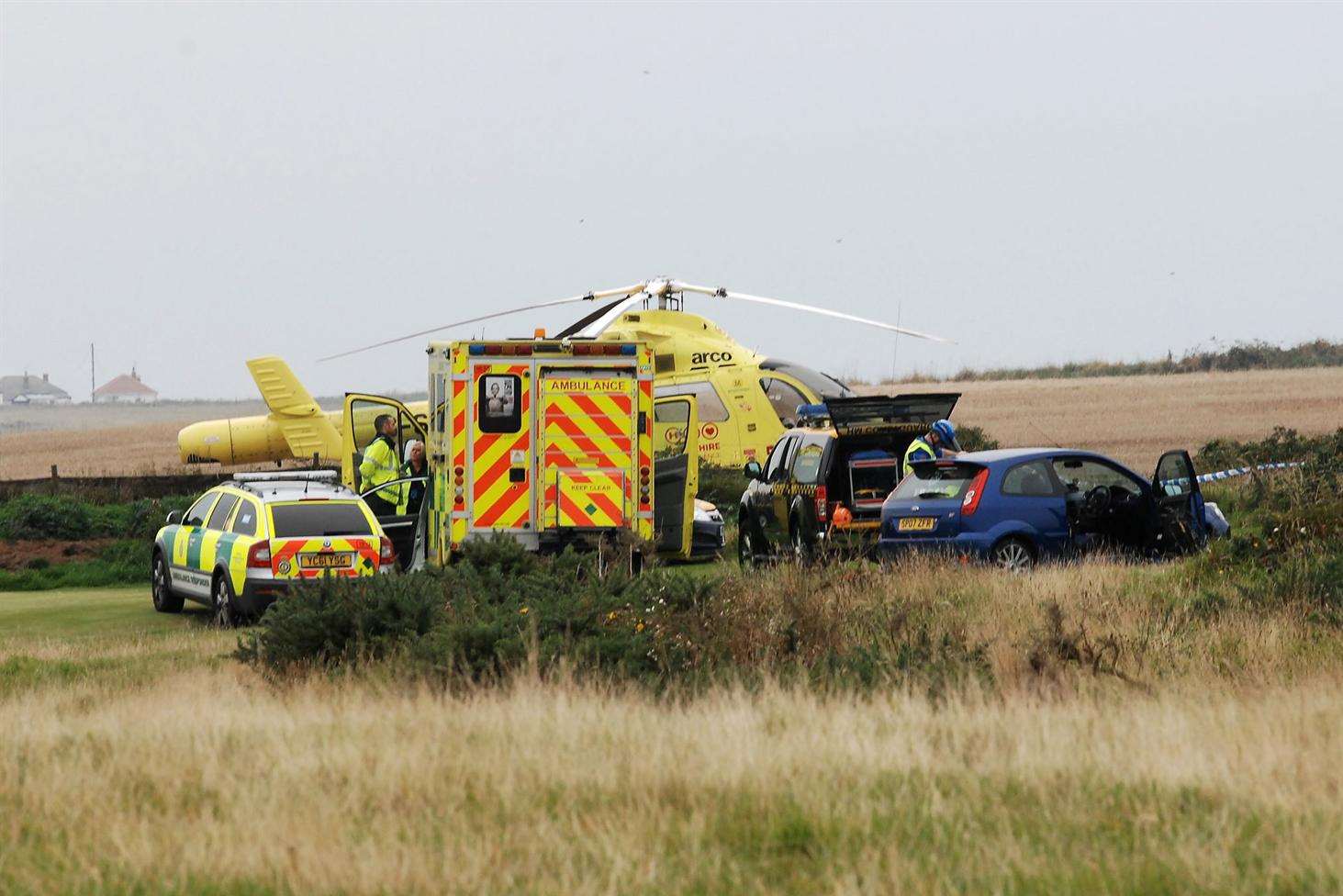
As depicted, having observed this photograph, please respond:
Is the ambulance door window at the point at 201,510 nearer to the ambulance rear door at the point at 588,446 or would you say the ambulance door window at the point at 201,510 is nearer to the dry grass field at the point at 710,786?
the ambulance rear door at the point at 588,446

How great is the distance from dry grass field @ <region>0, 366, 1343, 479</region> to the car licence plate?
835 inches

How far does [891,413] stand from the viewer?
1962cm

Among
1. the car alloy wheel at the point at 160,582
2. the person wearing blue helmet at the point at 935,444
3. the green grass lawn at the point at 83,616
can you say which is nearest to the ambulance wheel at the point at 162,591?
the car alloy wheel at the point at 160,582

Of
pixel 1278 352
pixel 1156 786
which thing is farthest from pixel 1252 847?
pixel 1278 352

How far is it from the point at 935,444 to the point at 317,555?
6597mm

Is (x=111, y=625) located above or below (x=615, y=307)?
below

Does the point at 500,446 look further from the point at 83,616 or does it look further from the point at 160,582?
the point at 83,616

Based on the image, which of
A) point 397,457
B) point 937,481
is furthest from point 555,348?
point 937,481

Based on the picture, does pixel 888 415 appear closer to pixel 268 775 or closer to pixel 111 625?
pixel 111 625

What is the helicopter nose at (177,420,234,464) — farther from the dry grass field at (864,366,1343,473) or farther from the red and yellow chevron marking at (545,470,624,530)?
the dry grass field at (864,366,1343,473)

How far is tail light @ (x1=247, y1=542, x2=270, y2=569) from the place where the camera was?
17.9 m

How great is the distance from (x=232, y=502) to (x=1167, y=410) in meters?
36.3

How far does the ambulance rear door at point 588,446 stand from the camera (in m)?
18.8

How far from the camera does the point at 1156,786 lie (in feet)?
24.1
